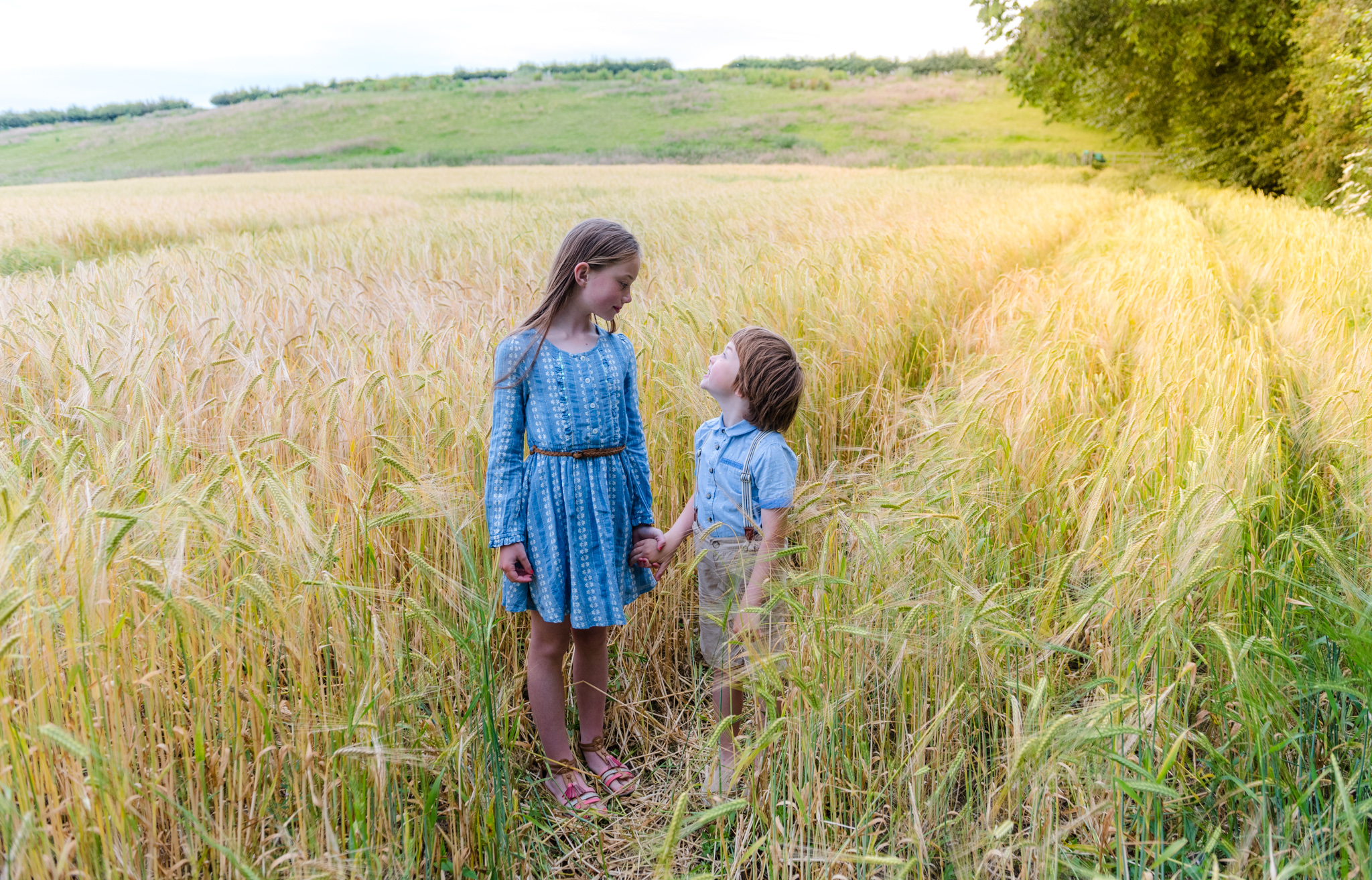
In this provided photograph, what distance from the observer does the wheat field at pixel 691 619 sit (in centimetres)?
111

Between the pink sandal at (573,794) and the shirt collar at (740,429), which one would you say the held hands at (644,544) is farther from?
the pink sandal at (573,794)

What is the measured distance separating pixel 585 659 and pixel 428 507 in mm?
534

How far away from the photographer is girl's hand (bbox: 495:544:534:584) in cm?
162

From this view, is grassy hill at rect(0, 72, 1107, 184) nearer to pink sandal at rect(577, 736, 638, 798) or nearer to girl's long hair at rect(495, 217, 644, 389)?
girl's long hair at rect(495, 217, 644, 389)

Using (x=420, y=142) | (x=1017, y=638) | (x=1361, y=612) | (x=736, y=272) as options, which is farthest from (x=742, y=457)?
(x=420, y=142)

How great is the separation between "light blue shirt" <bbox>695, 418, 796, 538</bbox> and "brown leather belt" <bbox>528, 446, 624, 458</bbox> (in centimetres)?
24

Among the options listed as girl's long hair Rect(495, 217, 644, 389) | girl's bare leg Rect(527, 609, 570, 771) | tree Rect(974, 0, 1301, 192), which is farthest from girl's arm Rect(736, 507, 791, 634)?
tree Rect(974, 0, 1301, 192)

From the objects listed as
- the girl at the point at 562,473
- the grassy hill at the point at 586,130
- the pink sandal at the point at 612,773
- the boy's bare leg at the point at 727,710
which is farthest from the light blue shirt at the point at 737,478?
the grassy hill at the point at 586,130

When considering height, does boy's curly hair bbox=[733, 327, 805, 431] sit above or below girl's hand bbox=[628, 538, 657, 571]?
above

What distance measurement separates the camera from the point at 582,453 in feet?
5.61

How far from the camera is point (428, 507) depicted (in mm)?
1604

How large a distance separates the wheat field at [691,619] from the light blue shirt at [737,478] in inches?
5.6

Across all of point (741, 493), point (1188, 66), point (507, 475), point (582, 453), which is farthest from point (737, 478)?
point (1188, 66)

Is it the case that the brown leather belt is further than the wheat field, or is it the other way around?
the brown leather belt
